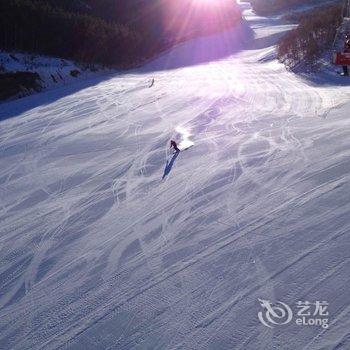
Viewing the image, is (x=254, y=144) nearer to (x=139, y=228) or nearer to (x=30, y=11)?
(x=139, y=228)

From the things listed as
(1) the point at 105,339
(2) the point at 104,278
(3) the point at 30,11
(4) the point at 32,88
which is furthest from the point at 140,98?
(3) the point at 30,11

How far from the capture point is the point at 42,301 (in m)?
4.84

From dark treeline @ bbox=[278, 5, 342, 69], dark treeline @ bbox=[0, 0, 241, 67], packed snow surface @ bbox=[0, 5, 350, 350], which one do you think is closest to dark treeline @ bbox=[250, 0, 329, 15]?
dark treeline @ bbox=[0, 0, 241, 67]

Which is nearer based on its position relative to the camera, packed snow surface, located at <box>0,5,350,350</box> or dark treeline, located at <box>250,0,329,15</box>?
packed snow surface, located at <box>0,5,350,350</box>

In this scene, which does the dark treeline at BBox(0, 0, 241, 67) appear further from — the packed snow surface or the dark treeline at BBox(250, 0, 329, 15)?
the dark treeline at BBox(250, 0, 329, 15)

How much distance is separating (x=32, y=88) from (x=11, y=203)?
1333cm

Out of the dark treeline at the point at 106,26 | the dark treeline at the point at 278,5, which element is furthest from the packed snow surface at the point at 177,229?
the dark treeline at the point at 278,5

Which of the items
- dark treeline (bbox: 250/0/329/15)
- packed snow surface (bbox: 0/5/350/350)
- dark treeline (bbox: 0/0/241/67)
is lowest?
dark treeline (bbox: 250/0/329/15)

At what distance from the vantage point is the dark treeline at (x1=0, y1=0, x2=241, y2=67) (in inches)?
1075

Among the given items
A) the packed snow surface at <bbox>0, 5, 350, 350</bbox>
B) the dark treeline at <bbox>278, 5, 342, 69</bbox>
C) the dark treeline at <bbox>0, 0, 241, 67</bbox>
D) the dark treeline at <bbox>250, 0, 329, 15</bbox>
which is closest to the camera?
the packed snow surface at <bbox>0, 5, 350, 350</bbox>

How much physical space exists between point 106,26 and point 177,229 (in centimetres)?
2975

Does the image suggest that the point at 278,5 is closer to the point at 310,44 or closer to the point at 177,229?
the point at 310,44

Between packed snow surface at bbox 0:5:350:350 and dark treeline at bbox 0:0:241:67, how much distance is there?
17703 millimetres

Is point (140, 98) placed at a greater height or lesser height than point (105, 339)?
lesser
